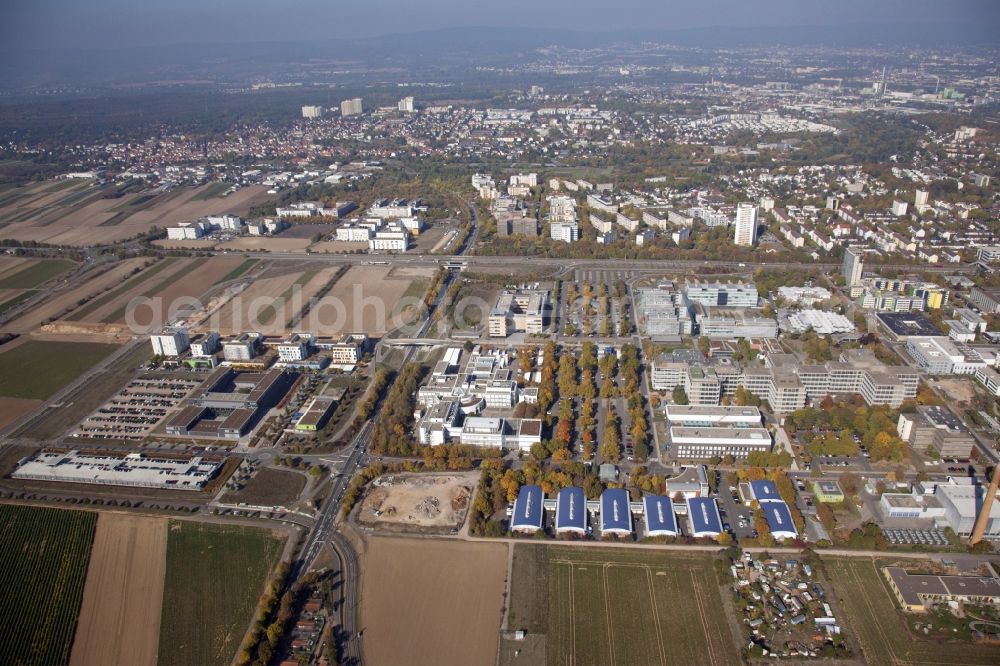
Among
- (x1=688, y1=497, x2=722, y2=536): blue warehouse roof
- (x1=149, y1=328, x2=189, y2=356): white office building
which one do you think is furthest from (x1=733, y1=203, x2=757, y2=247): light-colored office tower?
(x1=149, y1=328, x2=189, y2=356): white office building

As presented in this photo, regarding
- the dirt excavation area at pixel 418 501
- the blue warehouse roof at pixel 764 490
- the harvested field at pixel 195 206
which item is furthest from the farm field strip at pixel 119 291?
the blue warehouse roof at pixel 764 490

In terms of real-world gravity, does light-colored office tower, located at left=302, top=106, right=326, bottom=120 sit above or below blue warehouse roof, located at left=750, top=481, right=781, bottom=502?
above

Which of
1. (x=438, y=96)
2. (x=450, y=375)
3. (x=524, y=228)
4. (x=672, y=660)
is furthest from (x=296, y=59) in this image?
(x=672, y=660)

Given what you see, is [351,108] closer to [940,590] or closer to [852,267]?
[852,267]

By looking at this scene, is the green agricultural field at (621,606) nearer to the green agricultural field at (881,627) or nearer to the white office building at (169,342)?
the green agricultural field at (881,627)

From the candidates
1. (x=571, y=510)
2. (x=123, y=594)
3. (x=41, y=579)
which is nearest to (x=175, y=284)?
(x=41, y=579)

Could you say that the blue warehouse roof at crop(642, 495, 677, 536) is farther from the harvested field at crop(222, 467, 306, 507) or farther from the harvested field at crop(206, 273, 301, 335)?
the harvested field at crop(206, 273, 301, 335)
